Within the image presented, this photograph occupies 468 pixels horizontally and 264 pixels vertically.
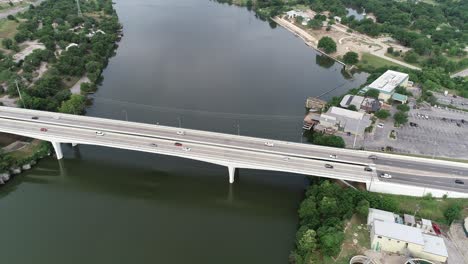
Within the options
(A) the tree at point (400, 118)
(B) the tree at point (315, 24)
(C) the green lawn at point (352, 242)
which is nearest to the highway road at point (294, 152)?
(C) the green lawn at point (352, 242)

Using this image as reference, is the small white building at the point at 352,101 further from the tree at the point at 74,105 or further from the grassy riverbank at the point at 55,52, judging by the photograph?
the grassy riverbank at the point at 55,52

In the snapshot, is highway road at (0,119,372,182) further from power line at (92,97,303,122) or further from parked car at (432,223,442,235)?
power line at (92,97,303,122)

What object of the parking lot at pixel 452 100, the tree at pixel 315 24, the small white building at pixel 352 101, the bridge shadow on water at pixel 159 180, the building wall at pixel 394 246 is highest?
the tree at pixel 315 24

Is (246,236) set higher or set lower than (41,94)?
lower

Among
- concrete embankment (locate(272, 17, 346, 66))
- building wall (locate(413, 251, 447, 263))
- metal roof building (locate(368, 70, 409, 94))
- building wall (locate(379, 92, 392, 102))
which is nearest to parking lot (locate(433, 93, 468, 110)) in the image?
metal roof building (locate(368, 70, 409, 94))

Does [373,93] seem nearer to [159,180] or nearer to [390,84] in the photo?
[390,84]

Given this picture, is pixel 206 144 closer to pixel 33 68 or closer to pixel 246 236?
pixel 246 236

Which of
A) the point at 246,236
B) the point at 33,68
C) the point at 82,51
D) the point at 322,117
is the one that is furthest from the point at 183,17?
the point at 246,236

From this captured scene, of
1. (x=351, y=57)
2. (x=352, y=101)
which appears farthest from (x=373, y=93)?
(x=351, y=57)
